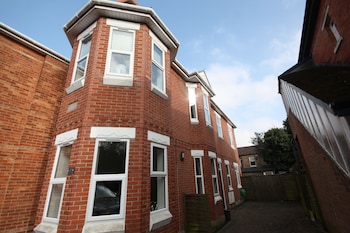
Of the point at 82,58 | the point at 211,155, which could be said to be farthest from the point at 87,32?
the point at 211,155

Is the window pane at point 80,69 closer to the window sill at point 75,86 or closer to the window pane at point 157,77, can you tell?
the window sill at point 75,86

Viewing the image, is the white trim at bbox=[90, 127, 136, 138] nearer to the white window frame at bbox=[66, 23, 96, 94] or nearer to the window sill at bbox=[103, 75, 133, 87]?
the window sill at bbox=[103, 75, 133, 87]

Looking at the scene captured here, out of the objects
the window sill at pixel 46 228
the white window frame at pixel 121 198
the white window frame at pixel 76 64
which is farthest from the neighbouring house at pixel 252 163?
the window sill at pixel 46 228

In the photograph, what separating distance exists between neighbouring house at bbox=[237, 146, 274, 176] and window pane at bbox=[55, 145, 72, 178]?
108 feet

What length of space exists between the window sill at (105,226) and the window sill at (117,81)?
11.5 feet

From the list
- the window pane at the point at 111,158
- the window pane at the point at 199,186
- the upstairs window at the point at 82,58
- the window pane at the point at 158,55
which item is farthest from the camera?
the window pane at the point at 199,186

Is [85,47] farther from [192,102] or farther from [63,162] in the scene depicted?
[192,102]

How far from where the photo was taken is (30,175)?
189 inches

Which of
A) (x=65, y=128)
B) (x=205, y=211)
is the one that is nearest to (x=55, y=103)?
(x=65, y=128)

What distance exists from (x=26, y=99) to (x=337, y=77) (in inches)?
293

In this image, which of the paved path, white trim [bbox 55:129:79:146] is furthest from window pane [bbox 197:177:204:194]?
white trim [bbox 55:129:79:146]

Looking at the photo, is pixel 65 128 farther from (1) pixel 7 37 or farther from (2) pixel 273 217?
(2) pixel 273 217

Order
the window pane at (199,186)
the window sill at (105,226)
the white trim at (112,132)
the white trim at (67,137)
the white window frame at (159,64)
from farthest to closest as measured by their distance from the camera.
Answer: the window pane at (199,186), the white window frame at (159,64), the white trim at (67,137), the white trim at (112,132), the window sill at (105,226)

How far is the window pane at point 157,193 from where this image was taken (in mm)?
4600
